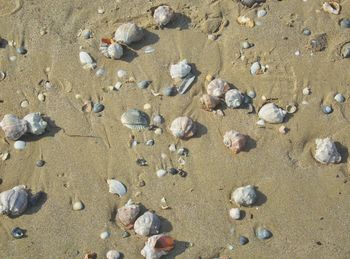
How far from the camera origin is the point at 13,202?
4879 millimetres

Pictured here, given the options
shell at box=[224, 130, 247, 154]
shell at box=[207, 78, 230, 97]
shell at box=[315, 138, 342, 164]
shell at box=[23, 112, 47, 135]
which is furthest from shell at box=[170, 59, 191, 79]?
shell at box=[315, 138, 342, 164]

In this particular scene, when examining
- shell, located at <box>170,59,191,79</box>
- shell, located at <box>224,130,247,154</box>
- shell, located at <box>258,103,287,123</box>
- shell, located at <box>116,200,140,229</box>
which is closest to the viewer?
shell, located at <box>116,200,140,229</box>

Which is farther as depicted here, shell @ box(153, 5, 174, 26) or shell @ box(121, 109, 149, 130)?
shell @ box(153, 5, 174, 26)

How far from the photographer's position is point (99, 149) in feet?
17.1

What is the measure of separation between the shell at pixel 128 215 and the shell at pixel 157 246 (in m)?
0.24

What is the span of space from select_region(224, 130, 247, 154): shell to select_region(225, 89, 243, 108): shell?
0.31m

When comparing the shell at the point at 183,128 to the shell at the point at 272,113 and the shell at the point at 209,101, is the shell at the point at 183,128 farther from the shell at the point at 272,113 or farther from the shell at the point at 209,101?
the shell at the point at 272,113

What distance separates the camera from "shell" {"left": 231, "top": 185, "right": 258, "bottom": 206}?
4930mm

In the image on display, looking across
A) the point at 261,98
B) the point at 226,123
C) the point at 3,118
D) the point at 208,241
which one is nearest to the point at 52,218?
the point at 3,118

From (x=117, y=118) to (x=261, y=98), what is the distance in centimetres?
149

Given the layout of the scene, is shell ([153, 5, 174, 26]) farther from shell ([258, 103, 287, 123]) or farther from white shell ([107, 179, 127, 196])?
white shell ([107, 179, 127, 196])

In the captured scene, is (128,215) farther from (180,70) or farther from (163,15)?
(163,15)

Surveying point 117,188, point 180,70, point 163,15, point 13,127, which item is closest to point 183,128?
point 180,70

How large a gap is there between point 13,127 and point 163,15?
1956 millimetres
